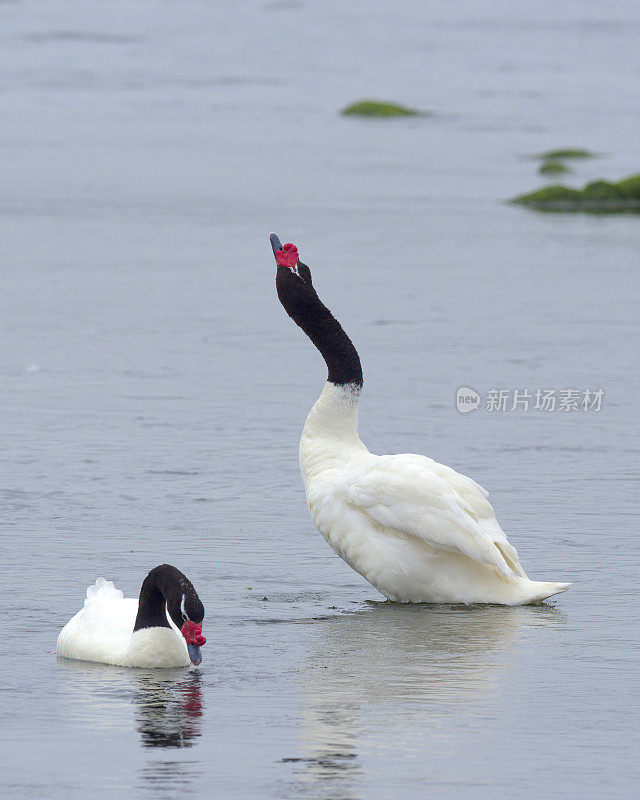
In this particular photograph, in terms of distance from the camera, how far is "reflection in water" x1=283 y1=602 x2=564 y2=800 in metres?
6.76

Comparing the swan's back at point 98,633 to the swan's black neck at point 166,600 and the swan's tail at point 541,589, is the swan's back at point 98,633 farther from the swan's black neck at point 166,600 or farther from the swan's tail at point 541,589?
the swan's tail at point 541,589

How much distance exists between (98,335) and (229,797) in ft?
35.2

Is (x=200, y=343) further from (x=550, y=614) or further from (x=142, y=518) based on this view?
(x=550, y=614)

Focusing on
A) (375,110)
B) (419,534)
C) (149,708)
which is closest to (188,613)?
(149,708)

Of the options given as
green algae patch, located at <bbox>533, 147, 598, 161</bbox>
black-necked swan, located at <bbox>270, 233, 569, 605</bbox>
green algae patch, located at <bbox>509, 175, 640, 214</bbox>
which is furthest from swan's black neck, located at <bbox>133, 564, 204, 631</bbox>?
green algae patch, located at <bbox>533, 147, 598, 161</bbox>

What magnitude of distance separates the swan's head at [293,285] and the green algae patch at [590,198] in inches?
713

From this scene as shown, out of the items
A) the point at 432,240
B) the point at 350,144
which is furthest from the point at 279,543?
the point at 350,144

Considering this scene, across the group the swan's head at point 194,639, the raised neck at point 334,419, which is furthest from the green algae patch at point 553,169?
the swan's head at point 194,639

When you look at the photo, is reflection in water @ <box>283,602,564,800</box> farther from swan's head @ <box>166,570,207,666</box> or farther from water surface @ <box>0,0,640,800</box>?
swan's head @ <box>166,570,207,666</box>

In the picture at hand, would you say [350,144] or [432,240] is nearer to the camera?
[432,240]

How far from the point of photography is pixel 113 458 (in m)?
12.1

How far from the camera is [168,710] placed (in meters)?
7.31

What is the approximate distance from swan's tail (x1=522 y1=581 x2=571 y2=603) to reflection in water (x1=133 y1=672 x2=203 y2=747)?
1.96m

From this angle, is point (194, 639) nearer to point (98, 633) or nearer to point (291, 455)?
point (98, 633)
